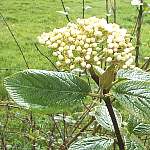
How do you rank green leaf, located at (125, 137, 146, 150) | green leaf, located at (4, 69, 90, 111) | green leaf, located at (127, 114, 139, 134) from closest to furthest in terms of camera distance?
green leaf, located at (4, 69, 90, 111)
green leaf, located at (125, 137, 146, 150)
green leaf, located at (127, 114, 139, 134)

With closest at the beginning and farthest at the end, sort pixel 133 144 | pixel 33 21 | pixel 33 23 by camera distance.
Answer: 1. pixel 133 144
2. pixel 33 23
3. pixel 33 21

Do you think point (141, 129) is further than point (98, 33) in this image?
Yes

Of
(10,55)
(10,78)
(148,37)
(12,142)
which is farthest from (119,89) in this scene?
(148,37)

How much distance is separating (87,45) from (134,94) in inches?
5.7

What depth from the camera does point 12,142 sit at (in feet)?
13.6

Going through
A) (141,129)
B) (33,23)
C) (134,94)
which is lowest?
(33,23)

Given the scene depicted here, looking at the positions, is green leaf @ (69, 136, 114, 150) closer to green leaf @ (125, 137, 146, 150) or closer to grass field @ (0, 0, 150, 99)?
green leaf @ (125, 137, 146, 150)

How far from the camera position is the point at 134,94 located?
1.01 meters

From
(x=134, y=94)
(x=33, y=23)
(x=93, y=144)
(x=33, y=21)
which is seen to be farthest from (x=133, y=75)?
(x=33, y=21)

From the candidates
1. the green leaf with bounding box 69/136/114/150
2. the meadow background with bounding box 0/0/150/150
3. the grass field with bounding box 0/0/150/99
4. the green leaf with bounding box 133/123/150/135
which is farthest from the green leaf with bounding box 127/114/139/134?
the grass field with bounding box 0/0/150/99

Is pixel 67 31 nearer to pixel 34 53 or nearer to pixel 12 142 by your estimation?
pixel 12 142

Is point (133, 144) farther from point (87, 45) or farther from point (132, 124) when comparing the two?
point (87, 45)

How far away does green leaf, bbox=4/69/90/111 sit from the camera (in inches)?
38.4

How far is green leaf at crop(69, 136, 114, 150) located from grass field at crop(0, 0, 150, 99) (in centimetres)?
490
